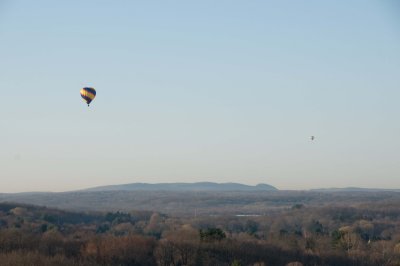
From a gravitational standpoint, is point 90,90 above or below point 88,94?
above

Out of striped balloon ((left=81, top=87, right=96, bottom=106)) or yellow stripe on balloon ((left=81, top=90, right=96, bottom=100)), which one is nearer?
striped balloon ((left=81, top=87, right=96, bottom=106))

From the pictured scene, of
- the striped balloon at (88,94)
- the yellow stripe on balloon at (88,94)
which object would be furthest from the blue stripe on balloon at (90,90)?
the yellow stripe on balloon at (88,94)

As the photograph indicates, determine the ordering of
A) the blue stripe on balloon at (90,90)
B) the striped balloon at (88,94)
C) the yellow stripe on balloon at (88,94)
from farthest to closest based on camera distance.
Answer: the blue stripe on balloon at (90,90), the yellow stripe on balloon at (88,94), the striped balloon at (88,94)

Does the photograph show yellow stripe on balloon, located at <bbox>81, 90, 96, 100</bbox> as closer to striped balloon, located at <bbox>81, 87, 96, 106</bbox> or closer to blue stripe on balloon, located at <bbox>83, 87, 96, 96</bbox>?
striped balloon, located at <bbox>81, 87, 96, 106</bbox>

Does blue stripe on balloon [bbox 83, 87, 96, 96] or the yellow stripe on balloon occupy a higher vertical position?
blue stripe on balloon [bbox 83, 87, 96, 96]

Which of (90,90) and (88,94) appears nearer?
(88,94)

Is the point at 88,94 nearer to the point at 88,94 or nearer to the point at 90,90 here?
the point at 88,94

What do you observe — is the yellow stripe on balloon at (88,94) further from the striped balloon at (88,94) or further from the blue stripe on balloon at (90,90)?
the blue stripe on balloon at (90,90)

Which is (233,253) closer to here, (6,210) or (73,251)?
(73,251)

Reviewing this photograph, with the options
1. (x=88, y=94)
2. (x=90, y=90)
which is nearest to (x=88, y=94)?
(x=88, y=94)

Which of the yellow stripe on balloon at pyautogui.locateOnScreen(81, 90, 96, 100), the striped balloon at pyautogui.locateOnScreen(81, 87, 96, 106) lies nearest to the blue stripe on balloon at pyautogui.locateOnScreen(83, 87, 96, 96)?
the striped balloon at pyautogui.locateOnScreen(81, 87, 96, 106)
